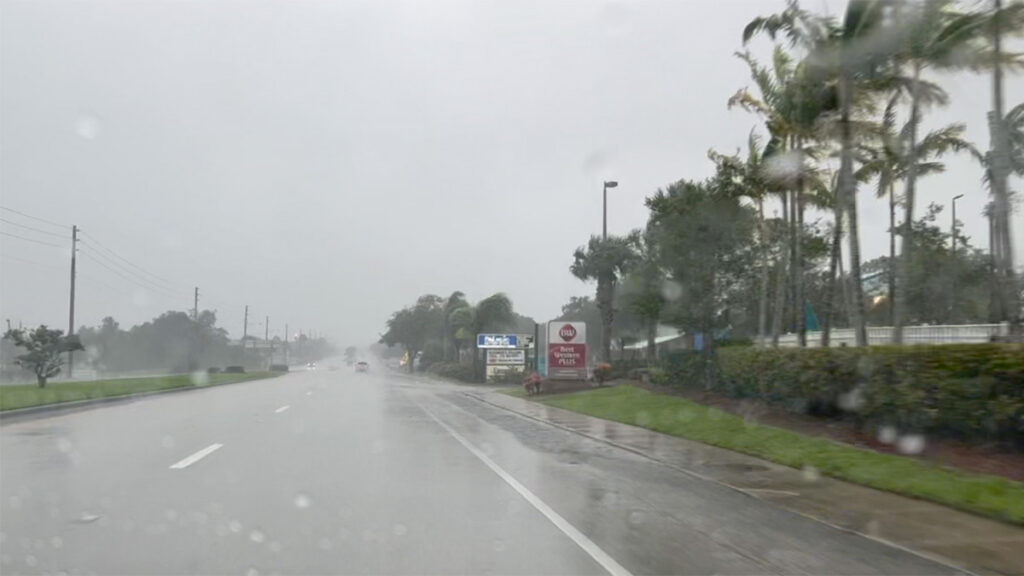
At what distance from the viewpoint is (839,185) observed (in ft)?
80.7

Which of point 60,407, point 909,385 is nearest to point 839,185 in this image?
point 909,385

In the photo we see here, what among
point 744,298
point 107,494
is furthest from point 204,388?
point 107,494

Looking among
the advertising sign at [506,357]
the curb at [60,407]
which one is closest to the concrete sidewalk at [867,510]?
the curb at [60,407]

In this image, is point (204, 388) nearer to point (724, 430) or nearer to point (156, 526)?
point (724, 430)

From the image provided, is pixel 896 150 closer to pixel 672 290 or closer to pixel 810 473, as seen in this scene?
pixel 672 290

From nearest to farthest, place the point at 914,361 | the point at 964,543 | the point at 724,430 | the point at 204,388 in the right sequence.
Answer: the point at 964,543, the point at 914,361, the point at 724,430, the point at 204,388

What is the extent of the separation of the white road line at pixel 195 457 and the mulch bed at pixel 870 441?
1072cm

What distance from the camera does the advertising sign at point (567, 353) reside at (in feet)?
130

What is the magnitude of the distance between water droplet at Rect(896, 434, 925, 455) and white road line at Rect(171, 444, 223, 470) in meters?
11.0

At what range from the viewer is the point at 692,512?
423 inches

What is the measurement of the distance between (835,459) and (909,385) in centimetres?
203

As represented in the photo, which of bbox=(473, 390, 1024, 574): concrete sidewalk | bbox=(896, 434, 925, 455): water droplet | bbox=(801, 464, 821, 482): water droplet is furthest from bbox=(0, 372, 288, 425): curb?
bbox=(896, 434, 925, 455): water droplet

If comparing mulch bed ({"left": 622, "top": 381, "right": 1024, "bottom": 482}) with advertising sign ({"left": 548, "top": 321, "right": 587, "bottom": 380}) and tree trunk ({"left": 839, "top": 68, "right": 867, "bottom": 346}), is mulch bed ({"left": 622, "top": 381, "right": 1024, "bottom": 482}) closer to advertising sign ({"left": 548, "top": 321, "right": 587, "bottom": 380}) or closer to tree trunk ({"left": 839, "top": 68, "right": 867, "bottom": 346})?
tree trunk ({"left": 839, "top": 68, "right": 867, "bottom": 346})

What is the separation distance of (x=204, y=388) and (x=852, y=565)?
144 ft
